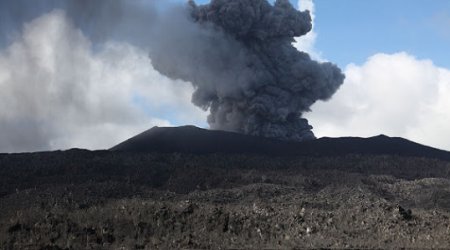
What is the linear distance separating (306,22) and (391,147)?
24381mm

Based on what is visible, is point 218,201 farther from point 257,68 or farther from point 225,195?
point 257,68

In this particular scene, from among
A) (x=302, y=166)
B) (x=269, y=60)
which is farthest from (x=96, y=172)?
(x=269, y=60)

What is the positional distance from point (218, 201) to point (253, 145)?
132 feet

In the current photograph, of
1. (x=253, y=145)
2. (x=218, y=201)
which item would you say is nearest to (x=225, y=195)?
(x=218, y=201)

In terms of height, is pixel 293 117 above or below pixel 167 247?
above

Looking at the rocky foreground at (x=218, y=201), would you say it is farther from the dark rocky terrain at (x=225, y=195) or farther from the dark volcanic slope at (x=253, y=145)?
the dark volcanic slope at (x=253, y=145)

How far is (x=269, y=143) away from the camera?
85125 millimetres

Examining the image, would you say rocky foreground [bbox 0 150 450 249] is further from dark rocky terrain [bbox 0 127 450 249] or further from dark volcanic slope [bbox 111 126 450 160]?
dark volcanic slope [bbox 111 126 450 160]

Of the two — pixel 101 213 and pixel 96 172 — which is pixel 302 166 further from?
pixel 101 213

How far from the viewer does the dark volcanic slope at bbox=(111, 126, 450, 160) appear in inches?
3182

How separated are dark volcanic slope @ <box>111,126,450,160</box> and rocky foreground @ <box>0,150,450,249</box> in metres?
5.56

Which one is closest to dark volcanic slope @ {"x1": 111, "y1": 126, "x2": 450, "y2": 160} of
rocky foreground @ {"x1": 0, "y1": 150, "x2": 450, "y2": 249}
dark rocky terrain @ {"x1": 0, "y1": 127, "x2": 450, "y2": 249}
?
dark rocky terrain @ {"x1": 0, "y1": 127, "x2": 450, "y2": 249}

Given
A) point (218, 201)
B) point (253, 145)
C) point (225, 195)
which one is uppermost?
point (253, 145)

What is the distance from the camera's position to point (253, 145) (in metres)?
83.2
